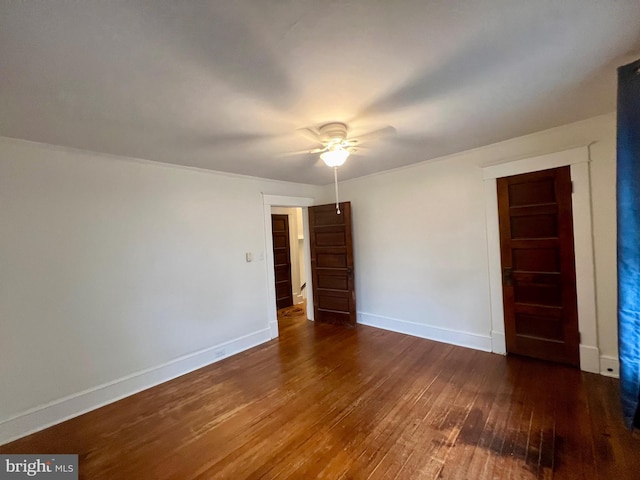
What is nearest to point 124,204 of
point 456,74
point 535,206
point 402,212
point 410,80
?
point 410,80

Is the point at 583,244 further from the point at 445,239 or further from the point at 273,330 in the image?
the point at 273,330

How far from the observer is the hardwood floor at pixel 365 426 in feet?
5.35

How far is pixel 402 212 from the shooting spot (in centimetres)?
375

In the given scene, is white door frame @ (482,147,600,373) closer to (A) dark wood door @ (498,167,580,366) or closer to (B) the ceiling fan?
(A) dark wood door @ (498,167,580,366)

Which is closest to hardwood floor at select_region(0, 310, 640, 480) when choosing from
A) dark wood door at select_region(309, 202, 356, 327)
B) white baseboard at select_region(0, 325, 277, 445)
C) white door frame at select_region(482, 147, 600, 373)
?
white baseboard at select_region(0, 325, 277, 445)

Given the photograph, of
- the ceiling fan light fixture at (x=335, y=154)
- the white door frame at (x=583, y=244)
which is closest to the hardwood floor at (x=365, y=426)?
the white door frame at (x=583, y=244)

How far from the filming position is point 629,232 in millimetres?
1636

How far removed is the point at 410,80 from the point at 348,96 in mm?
382

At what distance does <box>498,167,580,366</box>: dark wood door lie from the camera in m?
2.57

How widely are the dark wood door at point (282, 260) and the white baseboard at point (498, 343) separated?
3.73 meters

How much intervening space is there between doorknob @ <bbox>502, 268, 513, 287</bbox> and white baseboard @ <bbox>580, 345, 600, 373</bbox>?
792 millimetres

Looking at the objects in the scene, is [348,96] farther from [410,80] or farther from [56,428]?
[56,428]

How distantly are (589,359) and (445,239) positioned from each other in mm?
1723

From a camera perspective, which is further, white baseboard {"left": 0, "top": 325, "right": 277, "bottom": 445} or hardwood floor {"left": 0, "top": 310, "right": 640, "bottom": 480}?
white baseboard {"left": 0, "top": 325, "right": 277, "bottom": 445}
